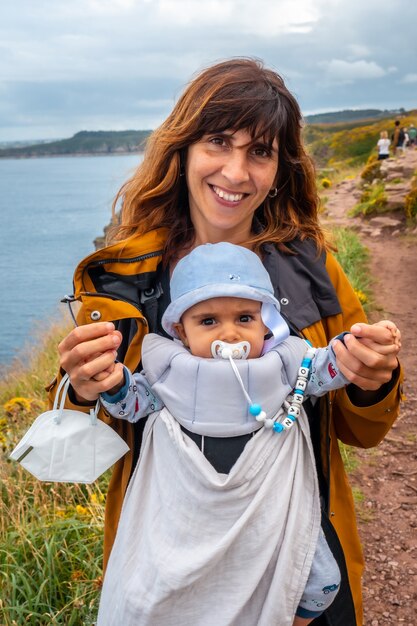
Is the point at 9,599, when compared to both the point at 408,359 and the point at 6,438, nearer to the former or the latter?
the point at 6,438

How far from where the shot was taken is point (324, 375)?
1.91m

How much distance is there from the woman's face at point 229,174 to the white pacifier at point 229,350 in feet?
1.90

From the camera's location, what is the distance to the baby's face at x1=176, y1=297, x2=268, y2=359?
6.27ft

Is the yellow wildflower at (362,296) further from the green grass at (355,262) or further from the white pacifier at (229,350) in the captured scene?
the white pacifier at (229,350)

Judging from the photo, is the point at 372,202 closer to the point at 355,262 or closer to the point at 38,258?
the point at 355,262

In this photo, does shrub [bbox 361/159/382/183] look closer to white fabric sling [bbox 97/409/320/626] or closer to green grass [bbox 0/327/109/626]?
green grass [bbox 0/327/109/626]

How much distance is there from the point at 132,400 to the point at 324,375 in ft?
1.98

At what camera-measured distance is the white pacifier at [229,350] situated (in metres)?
1.84

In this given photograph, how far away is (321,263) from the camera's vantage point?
7.49 feet

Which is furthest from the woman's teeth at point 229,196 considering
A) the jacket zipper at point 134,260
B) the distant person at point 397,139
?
the distant person at point 397,139

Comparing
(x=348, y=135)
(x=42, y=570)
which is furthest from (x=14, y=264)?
(x=42, y=570)

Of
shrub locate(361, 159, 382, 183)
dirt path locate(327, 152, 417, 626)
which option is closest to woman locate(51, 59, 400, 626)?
dirt path locate(327, 152, 417, 626)

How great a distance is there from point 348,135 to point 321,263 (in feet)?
148

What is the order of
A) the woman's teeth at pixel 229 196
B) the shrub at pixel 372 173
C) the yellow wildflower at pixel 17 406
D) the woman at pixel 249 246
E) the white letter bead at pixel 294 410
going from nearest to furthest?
the white letter bead at pixel 294 410, the woman at pixel 249 246, the woman's teeth at pixel 229 196, the yellow wildflower at pixel 17 406, the shrub at pixel 372 173
